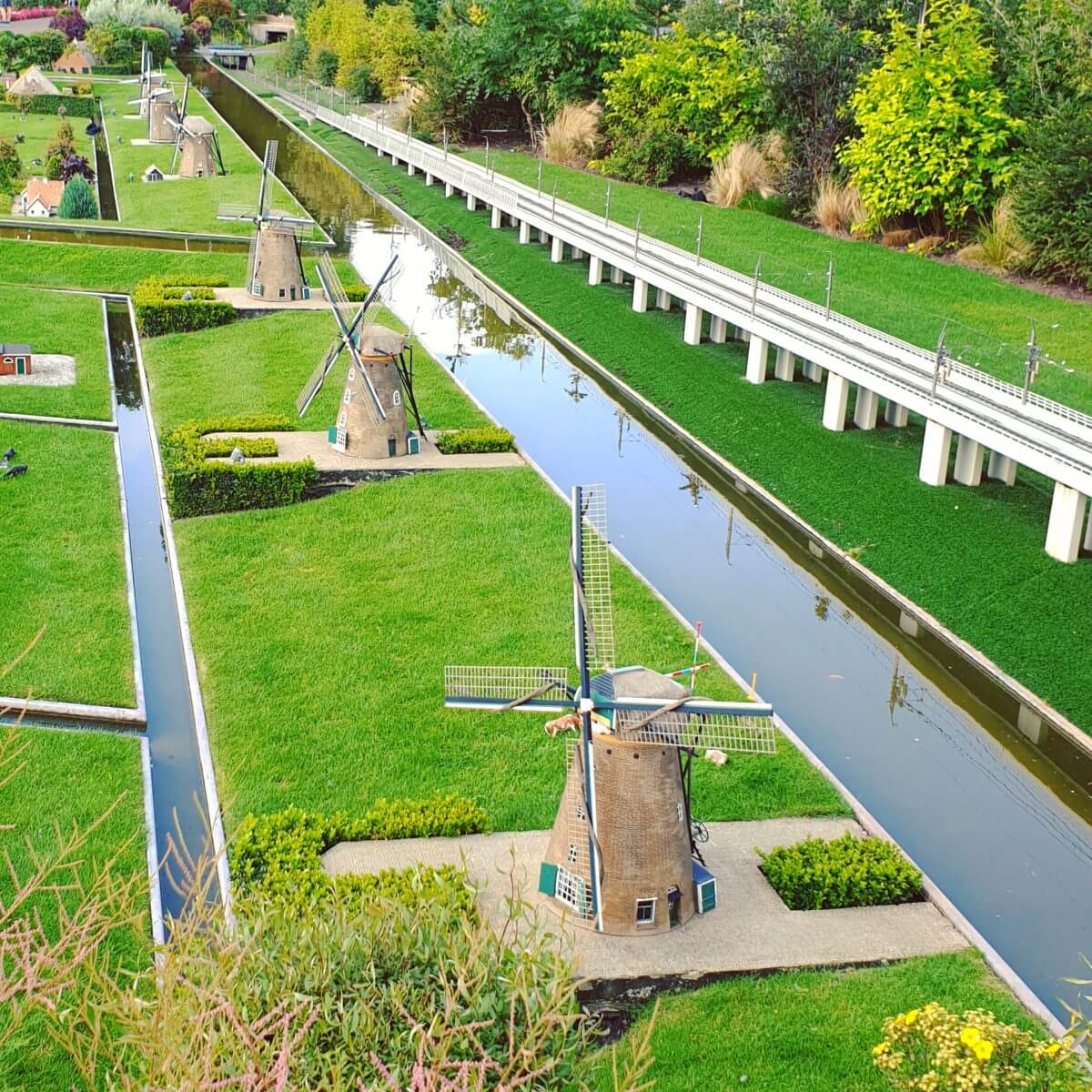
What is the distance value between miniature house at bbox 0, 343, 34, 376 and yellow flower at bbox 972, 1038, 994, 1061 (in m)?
28.9

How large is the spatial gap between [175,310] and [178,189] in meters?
25.1

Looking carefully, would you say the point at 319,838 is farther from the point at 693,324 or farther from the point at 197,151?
the point at 197,151

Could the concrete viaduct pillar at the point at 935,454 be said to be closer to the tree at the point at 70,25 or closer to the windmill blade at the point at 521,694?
the windmill blade at the point at 521,694

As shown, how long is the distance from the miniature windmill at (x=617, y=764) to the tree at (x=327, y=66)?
95267mm

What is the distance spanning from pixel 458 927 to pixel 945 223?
3714 cm

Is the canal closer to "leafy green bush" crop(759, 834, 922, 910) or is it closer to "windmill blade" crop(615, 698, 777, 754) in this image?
"leafy green bush" crop(759, 834, 922, 910)

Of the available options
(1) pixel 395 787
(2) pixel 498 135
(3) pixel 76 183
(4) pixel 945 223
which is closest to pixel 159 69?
(2) pixel 498 135

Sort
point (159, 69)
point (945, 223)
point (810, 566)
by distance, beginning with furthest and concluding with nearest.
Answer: point (159, 69), point (945, 223), point (810, 566)

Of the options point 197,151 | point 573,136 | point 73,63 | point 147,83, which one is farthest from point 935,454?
point 73,63

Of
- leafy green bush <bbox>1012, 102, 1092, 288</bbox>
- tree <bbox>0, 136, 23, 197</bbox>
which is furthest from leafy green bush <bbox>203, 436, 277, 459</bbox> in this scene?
tree <bbox>0, 136, 23, 197</bbox>

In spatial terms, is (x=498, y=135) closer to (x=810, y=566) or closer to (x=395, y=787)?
(x=810, y=566)

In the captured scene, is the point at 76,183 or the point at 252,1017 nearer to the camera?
the point at 252,1017

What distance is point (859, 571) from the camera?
80.6 feet

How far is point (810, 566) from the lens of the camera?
82.6 feet
